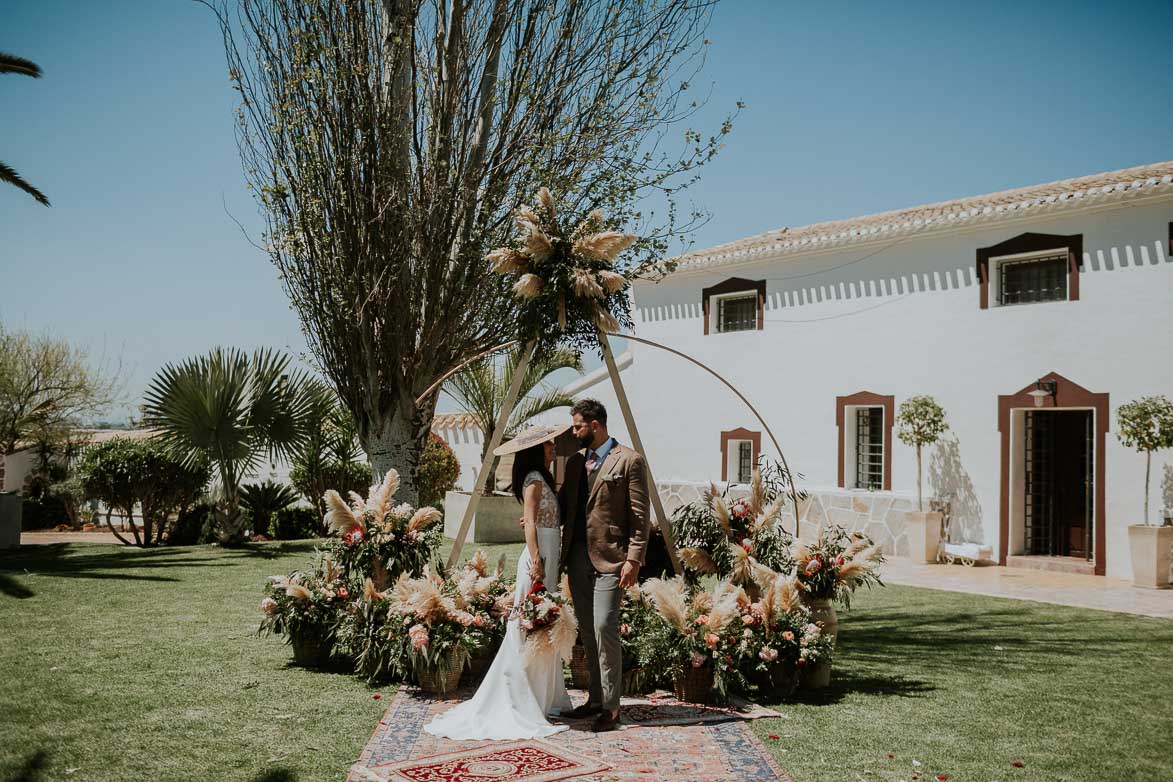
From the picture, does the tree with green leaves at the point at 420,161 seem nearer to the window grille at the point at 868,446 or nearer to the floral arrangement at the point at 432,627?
the floral arrangement at the point at 432,627

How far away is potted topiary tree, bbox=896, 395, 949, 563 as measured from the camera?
576 inches

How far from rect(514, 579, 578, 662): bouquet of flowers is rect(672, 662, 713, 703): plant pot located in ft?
2.95

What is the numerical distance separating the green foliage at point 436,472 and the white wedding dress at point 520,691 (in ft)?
45.8

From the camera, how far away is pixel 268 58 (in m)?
Answer: 8.08

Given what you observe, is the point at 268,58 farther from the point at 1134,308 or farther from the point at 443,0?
the point at 1134,308

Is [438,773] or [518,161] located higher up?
[518,161]

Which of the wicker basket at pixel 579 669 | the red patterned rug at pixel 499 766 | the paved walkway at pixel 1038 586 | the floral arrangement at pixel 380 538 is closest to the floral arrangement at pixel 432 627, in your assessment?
the floral arrangement at pixel 380 538

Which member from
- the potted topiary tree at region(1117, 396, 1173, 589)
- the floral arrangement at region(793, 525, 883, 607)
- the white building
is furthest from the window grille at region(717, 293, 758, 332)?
the floral arrangement at region(793, 525, 883, 607)

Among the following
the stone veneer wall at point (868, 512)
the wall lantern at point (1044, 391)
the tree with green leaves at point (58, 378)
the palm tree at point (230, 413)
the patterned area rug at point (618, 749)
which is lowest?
the patterned area rug at point (618, 749)

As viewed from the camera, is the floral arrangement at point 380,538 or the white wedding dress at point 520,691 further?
the floral arrangement at point 380,538

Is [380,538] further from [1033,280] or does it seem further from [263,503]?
[1033,280]

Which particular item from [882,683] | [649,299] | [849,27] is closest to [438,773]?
[882,683]

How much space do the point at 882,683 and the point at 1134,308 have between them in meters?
9.09

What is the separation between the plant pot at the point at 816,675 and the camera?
20.8ft
